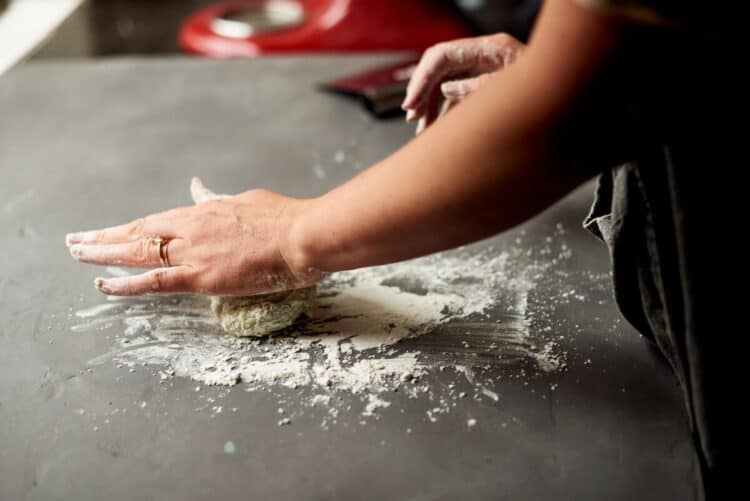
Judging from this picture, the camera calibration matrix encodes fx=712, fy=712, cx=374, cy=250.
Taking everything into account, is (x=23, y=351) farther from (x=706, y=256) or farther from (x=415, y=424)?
(x=706, y=256)

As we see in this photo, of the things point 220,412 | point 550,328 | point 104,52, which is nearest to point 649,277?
point 550,328

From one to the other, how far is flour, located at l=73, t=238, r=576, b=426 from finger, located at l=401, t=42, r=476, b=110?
284mm

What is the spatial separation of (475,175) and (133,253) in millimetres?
520

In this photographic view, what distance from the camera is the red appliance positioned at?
6.81 ft

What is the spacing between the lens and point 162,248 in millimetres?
951

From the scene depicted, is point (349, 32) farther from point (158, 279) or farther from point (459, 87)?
point (158, 279)

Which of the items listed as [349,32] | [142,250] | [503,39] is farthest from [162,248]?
[349,32]

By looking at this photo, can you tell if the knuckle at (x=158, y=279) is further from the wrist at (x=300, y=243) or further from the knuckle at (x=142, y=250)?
the wrist at (x=300, y=243)

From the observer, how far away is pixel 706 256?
2.28ft

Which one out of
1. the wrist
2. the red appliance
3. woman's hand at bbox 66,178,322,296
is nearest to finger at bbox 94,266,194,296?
woman's hand at bbox 66,178,322,296

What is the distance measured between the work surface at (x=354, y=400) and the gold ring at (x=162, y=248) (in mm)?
91

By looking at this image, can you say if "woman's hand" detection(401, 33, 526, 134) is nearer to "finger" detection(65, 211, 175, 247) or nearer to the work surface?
the work surface

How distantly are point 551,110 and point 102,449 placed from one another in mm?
593

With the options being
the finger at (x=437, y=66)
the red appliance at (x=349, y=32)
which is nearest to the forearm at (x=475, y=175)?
the finger at (x=437, y=66)
